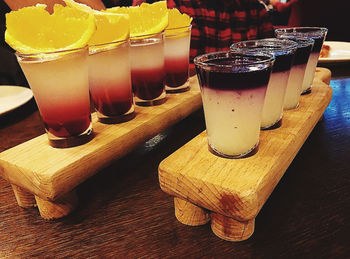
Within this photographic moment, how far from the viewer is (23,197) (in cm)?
78

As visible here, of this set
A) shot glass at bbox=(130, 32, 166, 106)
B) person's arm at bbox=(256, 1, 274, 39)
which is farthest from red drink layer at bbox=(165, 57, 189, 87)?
person's arm at bbox=(256, 1, 274, 39)

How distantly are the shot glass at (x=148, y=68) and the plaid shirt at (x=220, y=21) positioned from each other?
202 centimetres

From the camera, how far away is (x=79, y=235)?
26.7 inches

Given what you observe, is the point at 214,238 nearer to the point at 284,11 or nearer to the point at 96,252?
the point at 96,252

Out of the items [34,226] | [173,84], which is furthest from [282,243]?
[173,84]

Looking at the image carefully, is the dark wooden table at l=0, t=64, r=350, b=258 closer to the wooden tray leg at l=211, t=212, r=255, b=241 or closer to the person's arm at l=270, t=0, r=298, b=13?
the wooden tray leg at l=211, t=212, r=255, b=241

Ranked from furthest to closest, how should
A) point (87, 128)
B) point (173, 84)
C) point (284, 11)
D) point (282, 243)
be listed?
1. point (284, 11)
2. point (173, 84)
3. point (87, 128)
4. point (282, 243)

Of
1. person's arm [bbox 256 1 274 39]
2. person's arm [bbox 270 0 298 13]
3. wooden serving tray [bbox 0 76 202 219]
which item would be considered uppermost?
wooden serving tray [bbox 0 76 202 219]

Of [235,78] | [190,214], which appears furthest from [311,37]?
[190,214]

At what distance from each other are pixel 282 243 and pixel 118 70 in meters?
0.66

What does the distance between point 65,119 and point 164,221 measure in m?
0.39

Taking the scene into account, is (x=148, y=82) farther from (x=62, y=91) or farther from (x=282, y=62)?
(x=282, y=62)

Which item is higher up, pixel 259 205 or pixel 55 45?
pixel 55 45

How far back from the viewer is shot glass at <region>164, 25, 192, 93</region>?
116 centimetres
